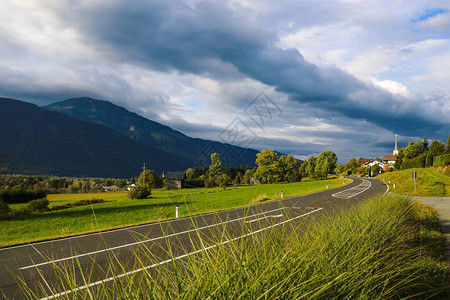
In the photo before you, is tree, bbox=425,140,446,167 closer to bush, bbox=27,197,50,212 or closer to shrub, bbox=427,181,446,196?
shrub, bbox=427,181,446,196

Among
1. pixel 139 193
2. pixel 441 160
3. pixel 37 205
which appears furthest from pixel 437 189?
pixel 37 205

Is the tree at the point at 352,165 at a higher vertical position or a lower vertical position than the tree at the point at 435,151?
lower

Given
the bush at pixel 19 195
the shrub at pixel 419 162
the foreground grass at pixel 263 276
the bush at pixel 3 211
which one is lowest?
the bush at pixel 19 195

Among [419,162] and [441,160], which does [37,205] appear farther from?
[419,162]

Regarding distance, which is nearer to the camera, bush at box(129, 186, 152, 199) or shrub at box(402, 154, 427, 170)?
bush at box(129, 186, 152, 199)

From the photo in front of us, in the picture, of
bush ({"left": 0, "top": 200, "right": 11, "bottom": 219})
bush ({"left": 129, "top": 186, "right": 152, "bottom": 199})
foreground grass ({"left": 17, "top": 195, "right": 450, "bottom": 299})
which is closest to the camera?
foreground grass ({"left": 17, "top": 195, "right": 450, "bottom": 299})

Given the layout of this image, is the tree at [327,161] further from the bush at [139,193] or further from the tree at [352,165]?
the bush at [139,193]

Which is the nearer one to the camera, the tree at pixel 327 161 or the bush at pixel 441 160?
the bush at pixel 441 160

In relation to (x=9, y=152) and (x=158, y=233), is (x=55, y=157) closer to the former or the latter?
(x=9, y=152)

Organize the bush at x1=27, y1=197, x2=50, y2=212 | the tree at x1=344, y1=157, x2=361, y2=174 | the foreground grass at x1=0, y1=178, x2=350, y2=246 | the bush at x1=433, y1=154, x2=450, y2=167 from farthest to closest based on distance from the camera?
the tree at x1=344, y1=157, x2=361, y2=174 → the bush at x1=433, y1=154, x2=450, y2=167 → the bush at x1=27, y1=197, x2=50, y2=212 → the foreground grass at x1=0, y1=178, x2=350, y2=246

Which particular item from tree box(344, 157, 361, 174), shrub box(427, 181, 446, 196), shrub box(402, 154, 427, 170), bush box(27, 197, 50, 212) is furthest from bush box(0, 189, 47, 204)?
tree box(344, 157, 361, 174)

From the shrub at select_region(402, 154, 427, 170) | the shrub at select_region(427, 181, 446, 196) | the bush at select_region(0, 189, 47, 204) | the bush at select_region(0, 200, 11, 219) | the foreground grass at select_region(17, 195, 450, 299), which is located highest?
the shrub at select_region(402, 154, 427, 170)

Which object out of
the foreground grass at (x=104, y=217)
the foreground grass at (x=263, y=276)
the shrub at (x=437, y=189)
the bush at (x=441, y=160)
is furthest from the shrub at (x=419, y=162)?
the foreground grass at (x=263, y=276)

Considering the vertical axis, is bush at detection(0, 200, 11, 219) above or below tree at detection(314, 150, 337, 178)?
below
